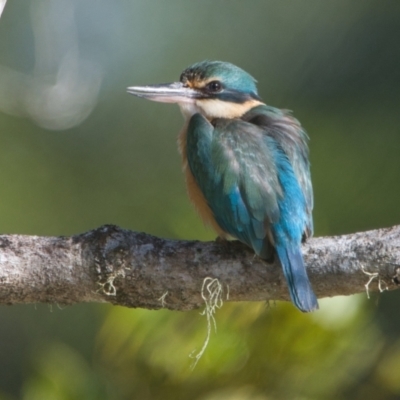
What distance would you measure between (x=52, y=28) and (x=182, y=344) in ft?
14.3

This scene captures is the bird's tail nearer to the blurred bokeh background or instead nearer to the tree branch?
the tree branch

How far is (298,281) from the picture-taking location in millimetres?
3043

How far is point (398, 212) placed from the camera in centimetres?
566

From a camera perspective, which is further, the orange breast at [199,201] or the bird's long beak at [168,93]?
the bird's long beak at [168,93]

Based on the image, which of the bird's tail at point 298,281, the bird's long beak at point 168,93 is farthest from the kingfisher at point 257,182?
the bird's long beak at point 168,93

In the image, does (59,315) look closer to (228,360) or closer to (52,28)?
(52,28)

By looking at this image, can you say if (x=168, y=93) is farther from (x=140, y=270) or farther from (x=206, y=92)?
(x=140, y=270)

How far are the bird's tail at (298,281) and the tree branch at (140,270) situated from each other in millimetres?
73

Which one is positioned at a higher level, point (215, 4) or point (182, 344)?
point (215, 4)

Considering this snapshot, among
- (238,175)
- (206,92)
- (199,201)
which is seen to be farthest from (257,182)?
(206,92)

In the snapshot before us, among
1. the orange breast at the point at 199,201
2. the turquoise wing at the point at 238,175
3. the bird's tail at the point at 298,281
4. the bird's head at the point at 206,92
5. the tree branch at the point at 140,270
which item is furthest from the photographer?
the bird's head at the point at 206,92

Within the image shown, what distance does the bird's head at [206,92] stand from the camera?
13.6 feet

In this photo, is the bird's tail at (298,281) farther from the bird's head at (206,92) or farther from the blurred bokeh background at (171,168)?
the bird's head at (206,92)

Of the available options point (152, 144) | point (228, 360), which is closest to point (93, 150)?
point (152, 144)
